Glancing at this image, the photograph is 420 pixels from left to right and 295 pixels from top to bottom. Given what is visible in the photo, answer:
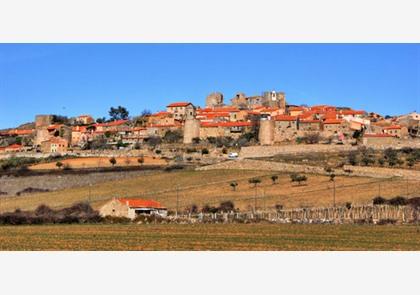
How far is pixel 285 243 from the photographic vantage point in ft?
56.3

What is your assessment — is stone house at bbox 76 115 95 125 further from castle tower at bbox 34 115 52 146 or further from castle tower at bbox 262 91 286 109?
castle tower at bbox 262 91 286 109

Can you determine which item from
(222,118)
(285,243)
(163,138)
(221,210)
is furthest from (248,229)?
(222,118)

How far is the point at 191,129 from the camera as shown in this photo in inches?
2400

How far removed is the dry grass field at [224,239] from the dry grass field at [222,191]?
9.57m

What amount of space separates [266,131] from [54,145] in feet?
59.5

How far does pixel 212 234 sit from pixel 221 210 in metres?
10.4

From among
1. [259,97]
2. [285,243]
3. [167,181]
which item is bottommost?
[285,243]

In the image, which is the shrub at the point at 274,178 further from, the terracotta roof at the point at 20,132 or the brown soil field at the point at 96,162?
the terracotta roof at the point at 20,132

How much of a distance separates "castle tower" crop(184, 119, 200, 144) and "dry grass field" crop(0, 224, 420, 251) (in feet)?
124

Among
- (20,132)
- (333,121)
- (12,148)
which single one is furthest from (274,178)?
(20,132)

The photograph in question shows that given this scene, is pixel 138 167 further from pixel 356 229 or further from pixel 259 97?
pixel 259 97

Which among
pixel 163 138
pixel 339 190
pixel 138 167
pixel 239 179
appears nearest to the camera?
pixel 339 190

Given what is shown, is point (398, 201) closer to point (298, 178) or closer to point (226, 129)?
point (298, 178)

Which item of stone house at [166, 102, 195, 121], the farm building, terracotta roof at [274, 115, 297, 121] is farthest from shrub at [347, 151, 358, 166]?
stone house at [166, 102, 195, 121]
